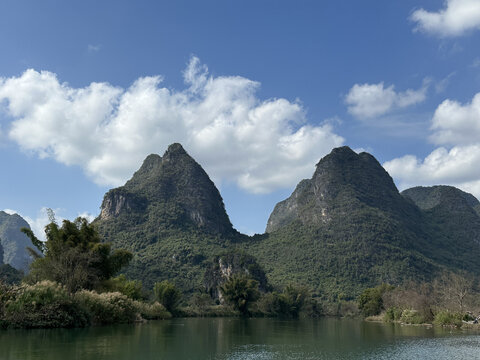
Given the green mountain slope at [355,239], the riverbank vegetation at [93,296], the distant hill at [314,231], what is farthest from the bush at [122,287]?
the green mountain slope at [355,239]

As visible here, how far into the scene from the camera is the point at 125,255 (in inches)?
1587

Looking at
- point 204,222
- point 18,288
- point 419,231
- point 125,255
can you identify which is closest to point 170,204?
point 204,222

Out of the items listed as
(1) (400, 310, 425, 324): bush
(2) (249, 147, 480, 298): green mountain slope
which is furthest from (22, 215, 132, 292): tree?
(2) (249, 147, 480, 298): green mountain slope

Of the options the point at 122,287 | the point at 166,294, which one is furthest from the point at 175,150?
the point at 122,287

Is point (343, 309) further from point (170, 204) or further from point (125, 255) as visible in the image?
point (170, 204)

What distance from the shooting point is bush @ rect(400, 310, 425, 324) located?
4828cm

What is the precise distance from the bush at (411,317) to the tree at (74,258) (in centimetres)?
3301

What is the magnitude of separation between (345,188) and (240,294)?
311 feet

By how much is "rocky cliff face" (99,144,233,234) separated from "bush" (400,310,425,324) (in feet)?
342

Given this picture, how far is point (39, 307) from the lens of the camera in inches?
1083

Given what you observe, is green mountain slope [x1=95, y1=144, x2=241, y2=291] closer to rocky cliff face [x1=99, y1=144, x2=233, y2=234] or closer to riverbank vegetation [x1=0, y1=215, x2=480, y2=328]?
rocky cliff face [x1=99, y1=144, x2=233, y2=234]

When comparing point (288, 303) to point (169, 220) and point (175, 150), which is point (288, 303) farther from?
point (175, 150)

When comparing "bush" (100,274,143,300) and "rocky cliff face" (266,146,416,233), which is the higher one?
"rocky cliff face" (266,146,416,233)

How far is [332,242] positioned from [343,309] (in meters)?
54.8
